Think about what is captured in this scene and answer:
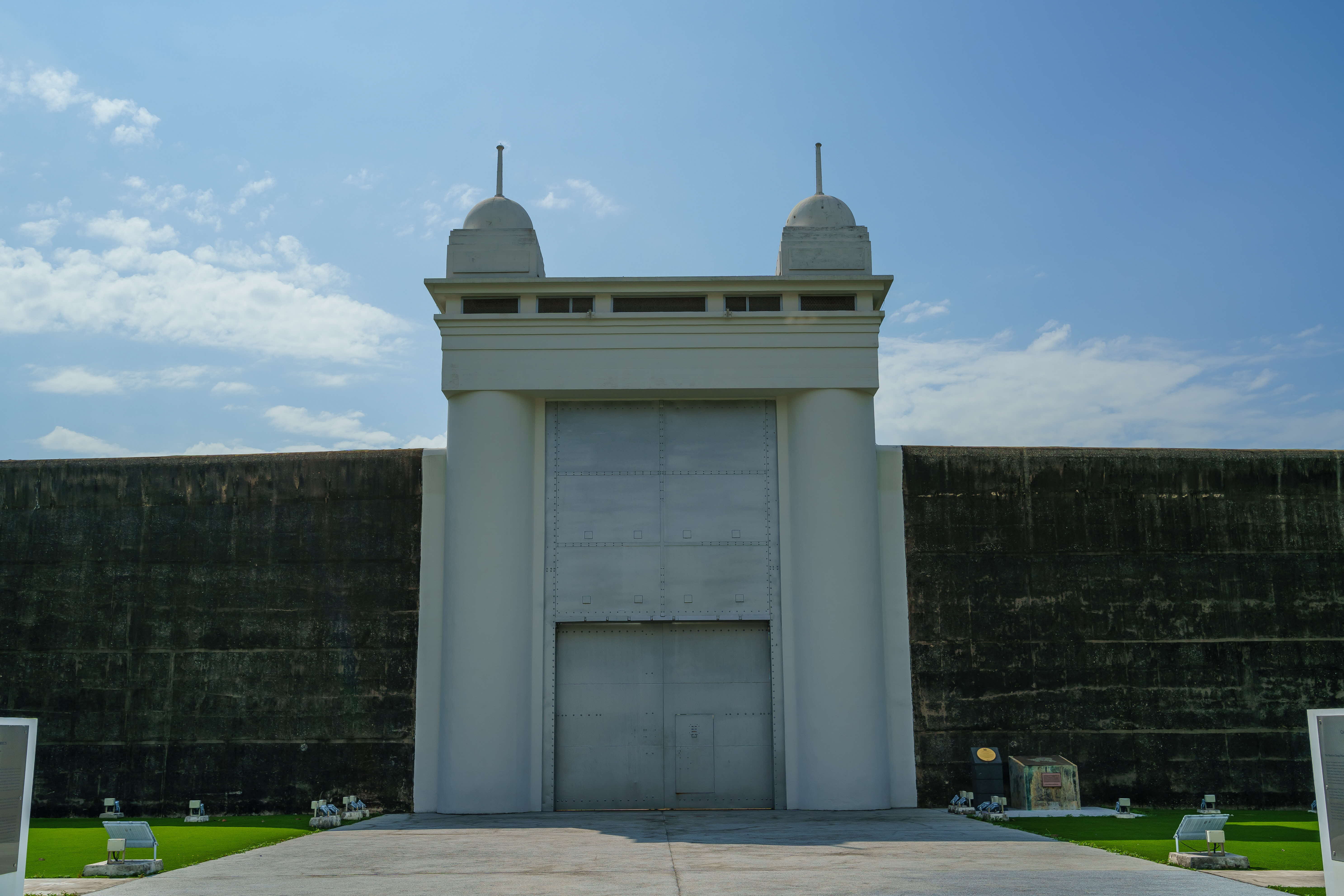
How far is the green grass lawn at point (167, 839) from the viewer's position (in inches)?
514

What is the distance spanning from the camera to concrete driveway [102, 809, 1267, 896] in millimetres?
10508

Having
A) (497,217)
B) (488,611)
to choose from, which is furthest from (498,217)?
(488,611)

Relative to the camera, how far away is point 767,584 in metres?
19.1

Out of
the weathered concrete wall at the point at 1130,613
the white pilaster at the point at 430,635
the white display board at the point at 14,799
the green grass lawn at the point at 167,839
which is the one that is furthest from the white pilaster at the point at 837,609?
the white display board at the point at 14,799

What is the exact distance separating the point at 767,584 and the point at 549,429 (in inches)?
194

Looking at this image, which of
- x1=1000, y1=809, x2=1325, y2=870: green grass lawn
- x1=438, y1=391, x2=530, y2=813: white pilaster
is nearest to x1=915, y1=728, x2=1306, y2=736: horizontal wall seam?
x1=1000, y1=809, x2=1325, y2=870: green grass lawn

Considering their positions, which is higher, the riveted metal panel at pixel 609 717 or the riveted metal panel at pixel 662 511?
the riveted metal panel at pixel 662 511

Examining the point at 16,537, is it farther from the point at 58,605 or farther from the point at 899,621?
the point at 899,621

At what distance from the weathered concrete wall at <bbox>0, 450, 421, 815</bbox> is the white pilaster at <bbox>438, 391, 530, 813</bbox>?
1244mm

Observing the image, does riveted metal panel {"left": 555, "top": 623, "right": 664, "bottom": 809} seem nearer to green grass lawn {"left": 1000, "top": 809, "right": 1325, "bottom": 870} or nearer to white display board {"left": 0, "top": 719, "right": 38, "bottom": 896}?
green grass lawn {"left": 1000, "top": 809, "right": 1325, "bottom": 870}

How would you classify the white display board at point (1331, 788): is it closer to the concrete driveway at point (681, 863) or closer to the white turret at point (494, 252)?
the concrete driveway at point (681, 863)

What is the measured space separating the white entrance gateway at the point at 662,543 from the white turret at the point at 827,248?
0.05m

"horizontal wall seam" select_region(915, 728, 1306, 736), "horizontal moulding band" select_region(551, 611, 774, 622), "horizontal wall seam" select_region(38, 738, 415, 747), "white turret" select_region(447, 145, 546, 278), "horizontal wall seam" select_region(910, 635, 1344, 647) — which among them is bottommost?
"horizontal wall seam" select_region(38, 738, 415, 747)

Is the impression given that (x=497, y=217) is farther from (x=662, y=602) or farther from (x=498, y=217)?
(x=662, y=602)
